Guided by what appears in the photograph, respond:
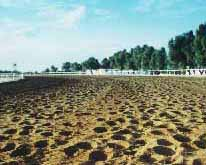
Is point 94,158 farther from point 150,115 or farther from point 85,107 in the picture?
point 85,107

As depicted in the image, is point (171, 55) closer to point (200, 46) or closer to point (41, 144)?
point (200, 46)

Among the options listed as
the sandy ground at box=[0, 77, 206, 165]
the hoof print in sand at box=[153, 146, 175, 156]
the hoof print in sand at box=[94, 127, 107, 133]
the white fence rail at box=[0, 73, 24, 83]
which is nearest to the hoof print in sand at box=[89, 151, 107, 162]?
the sandy ground at box=[0, 77, 206, 165]

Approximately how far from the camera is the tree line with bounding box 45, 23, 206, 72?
83938mm

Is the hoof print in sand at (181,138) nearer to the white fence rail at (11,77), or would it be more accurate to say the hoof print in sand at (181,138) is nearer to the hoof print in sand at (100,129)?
the hoof print in sand at (100,129)

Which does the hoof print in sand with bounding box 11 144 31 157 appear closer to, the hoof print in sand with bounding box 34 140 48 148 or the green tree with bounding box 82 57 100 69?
the hoof print in sand with bounding box 34 140 48 148

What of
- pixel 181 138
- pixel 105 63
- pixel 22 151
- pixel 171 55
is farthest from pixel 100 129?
pixel 105 63

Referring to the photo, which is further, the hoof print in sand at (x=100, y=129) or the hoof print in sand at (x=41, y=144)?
the hoof print in sand at (x=100, y=129)

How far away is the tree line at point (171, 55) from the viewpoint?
83.9 metres

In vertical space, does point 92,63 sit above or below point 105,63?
above

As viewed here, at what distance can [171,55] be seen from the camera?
94438 millimetres

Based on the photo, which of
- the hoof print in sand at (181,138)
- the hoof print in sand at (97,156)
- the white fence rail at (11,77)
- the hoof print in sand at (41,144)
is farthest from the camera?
the white fence rail at (11,77)

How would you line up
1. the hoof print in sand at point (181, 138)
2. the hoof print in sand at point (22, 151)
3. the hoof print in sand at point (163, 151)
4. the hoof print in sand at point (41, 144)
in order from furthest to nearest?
the hoof print in sand at point (181, 138) → the hoof print in sand at point (41, 144) → the hoof print in sand at point (22, 151) → the hoof print in sand at point (163, 151)

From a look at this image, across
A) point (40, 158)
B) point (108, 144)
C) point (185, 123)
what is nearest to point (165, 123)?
point (185, 123)

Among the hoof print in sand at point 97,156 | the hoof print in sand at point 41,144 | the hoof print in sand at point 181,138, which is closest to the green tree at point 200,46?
the hoof print in sand at point 181,138
